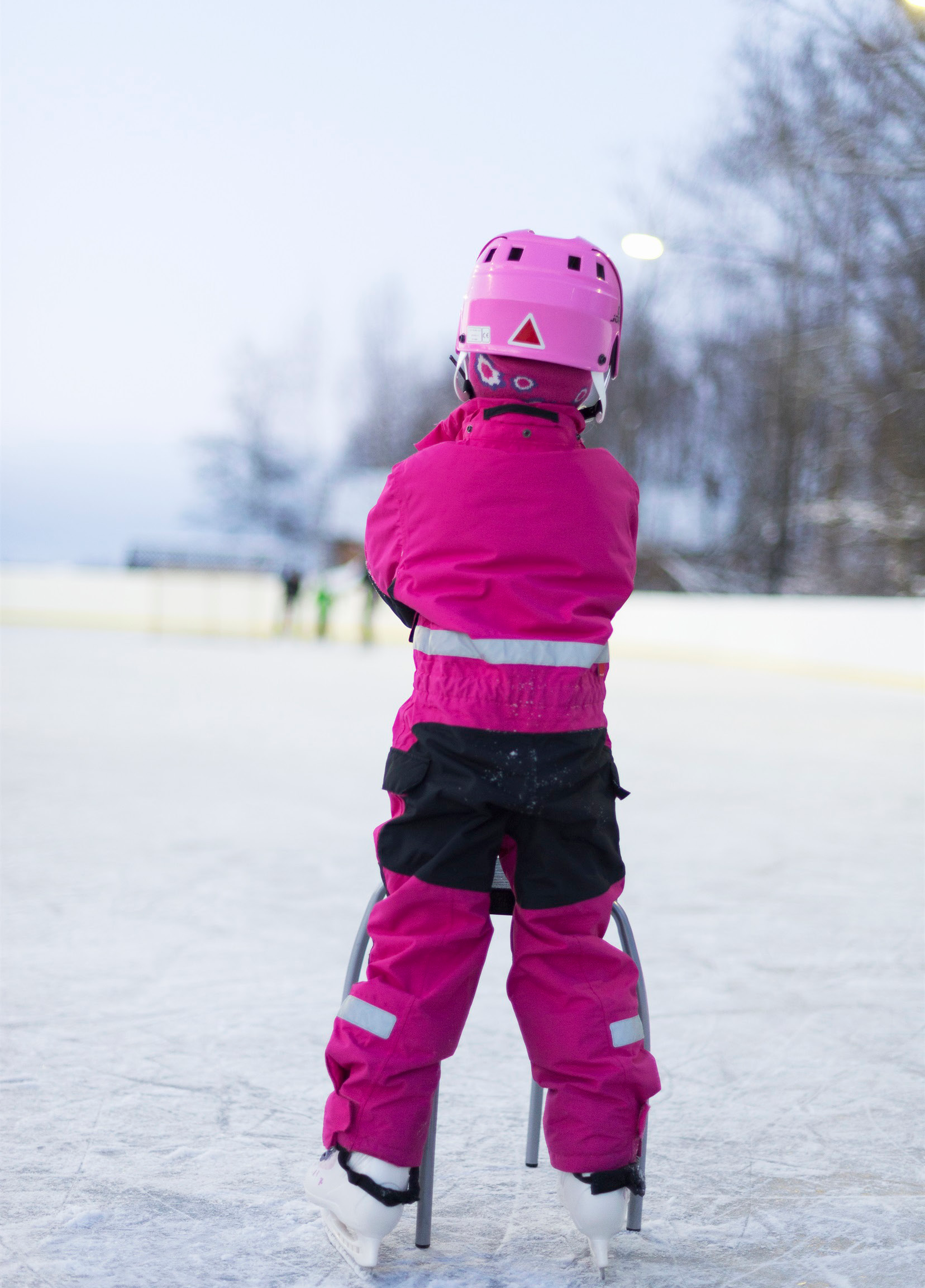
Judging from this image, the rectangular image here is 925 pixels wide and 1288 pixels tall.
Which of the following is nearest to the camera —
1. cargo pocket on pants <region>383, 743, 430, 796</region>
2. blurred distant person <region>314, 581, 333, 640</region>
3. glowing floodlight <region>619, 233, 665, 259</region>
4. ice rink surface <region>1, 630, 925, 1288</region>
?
cargo pocket on pants <region>383, 743, 430, 796</region>

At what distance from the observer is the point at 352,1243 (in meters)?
1.52

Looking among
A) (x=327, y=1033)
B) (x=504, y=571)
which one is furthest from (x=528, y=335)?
(x=327, y=1033)

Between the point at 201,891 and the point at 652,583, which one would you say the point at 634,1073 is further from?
the point at 652,583

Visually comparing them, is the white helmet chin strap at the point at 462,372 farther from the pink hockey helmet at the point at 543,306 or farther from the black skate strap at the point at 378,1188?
the black skate strap at the point at 378,1188

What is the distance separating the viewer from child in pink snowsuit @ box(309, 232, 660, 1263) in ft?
4.86

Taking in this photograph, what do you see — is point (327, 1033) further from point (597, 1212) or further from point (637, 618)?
point (637, 618)

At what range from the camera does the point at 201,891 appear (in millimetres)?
3432

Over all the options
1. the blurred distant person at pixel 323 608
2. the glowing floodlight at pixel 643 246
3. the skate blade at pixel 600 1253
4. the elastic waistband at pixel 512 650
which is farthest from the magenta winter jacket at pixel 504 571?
the blurred distant person at pixel 323 608

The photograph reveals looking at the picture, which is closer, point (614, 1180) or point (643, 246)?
point (614, 1180)

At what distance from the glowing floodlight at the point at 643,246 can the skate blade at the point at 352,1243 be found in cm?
478

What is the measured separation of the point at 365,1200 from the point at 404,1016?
22 cm

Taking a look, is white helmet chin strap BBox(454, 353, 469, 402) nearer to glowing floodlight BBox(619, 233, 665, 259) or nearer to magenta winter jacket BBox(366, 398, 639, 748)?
magenta winter jacket BBox(366, 398, 639, 748)

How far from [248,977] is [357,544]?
93.8ft

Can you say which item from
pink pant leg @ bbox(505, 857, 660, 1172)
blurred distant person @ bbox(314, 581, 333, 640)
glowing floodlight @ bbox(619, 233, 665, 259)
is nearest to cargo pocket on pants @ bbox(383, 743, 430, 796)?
pink pant leg @ bbox(505, 857, 660, 1172)
